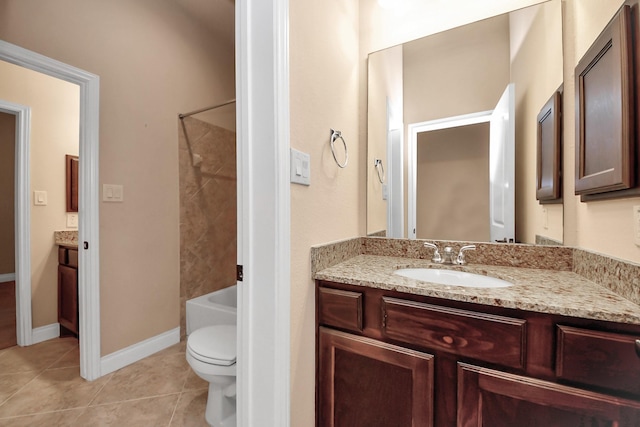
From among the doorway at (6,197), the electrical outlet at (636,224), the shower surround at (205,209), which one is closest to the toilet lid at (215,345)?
the shower surround at (205,209)

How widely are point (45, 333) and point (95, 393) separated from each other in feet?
3.77

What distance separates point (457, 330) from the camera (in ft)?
2.77

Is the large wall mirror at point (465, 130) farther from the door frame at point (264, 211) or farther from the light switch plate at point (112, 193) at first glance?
the light switch plate at point (112, 193)

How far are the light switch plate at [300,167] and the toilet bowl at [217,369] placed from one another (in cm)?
88

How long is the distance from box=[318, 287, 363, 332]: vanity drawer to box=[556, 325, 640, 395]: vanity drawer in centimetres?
57

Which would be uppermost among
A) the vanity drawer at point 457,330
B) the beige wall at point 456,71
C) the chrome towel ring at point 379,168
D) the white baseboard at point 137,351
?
the beige wall at point 456,71

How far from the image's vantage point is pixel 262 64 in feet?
2.99

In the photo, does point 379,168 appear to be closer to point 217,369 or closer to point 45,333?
point 217,369

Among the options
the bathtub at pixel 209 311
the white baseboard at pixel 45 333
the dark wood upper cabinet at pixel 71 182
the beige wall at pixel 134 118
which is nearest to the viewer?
the beige wall at pixel 134 118

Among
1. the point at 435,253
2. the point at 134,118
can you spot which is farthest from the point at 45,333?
the point at 435,253

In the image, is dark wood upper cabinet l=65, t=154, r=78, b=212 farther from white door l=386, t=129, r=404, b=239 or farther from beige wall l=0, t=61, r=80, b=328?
white door l=386, t=129, r=404, b=239

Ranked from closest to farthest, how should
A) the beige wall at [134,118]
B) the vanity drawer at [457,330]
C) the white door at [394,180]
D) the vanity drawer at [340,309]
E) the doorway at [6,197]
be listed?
the vanity drawer at [457,330] → the vanity drawer at [340,309] → the white door at [394,180] → the beige wall at [134,118] → the doorway at [6,197]

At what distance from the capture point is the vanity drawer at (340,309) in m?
1.01

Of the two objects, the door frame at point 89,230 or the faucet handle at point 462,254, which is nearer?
the faucet handle at point 462,254
